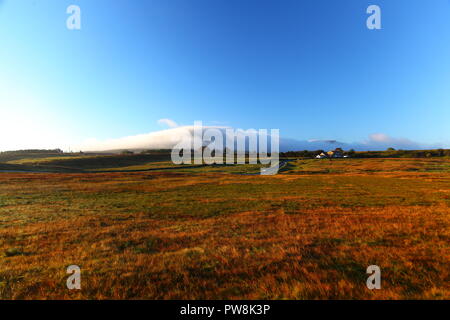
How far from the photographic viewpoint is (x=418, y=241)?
8156mm

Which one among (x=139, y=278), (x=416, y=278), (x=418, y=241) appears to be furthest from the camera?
(x=418, y=241)

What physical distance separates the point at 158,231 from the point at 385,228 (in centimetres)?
1329

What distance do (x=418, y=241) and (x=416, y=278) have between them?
460cm

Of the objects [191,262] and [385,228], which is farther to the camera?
[385,228]
